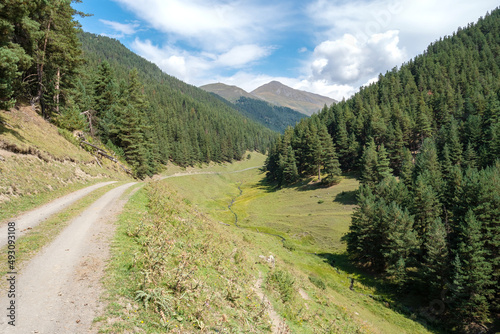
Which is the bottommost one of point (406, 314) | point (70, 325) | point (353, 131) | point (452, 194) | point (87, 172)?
point (406, 314)

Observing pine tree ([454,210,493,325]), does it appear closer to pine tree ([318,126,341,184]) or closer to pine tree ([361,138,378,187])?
pine tree ([361,138,378,187])

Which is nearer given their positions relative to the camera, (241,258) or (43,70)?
(241,258)

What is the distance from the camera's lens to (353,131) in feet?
362

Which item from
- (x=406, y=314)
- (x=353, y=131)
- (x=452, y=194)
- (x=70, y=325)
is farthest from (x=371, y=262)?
(x=353, y=131)

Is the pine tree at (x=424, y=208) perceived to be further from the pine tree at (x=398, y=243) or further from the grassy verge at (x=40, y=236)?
the grassy verge at (x=40, y=236)

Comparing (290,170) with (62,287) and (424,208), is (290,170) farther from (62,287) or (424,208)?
(62,287)

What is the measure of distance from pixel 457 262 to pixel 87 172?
2023 inches

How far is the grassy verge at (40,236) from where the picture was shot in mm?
8780

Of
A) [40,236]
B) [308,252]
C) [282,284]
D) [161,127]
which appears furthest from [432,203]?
[161,127]

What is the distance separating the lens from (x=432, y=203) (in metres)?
47.2

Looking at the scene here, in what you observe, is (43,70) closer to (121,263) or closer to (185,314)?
(121,263)

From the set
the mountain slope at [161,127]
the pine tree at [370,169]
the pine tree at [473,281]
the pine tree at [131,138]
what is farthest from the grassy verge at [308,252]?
the mountain slope at [161,127]

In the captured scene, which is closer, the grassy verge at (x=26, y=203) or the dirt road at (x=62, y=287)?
the dirt road at (x=62, y=287)

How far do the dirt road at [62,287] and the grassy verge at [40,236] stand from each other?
0.32 meters
